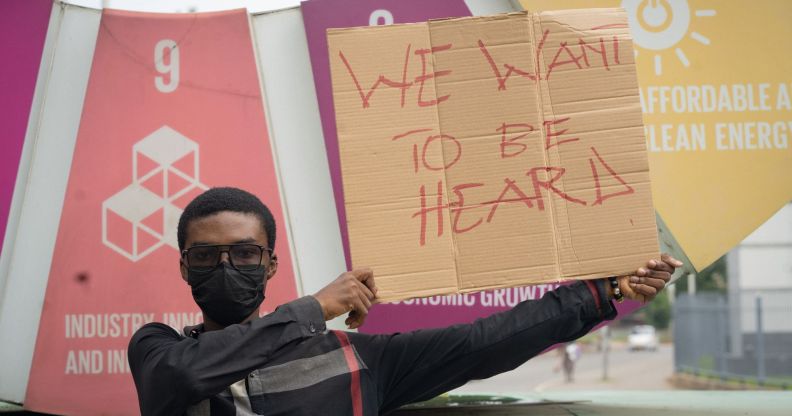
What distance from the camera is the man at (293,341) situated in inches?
74.8

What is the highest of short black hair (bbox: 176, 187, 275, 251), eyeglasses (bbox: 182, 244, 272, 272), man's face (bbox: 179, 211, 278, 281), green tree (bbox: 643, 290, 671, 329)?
short black hair (bbox: 176, 187, 275, 251)

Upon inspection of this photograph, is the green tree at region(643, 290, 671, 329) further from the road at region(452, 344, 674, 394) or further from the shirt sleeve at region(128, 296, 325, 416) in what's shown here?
the shirt sleeve at region(128, 296, 325, 416)

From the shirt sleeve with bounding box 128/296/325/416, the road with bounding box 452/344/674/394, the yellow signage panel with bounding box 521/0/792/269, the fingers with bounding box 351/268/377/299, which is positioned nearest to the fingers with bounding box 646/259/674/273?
the fingers with bounding box 351/268/377/299

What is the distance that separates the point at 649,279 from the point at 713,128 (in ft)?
4.05

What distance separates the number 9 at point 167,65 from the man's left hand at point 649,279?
Answer: 1820mm

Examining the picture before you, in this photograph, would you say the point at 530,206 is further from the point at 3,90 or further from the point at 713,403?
the point at 3,90

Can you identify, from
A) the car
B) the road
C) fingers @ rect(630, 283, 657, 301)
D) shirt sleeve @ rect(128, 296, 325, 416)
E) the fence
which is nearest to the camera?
shirt sleeve @ rect(128, 296, 325, 416)

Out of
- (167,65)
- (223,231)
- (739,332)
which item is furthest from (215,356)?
(739,332)

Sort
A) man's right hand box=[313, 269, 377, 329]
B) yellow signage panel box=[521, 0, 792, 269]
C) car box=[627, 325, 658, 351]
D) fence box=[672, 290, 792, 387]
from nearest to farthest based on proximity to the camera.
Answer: man's right hand box=[313, 269, 377, 329] < yellow signage panel box=[521, 0, 792, 269] < fence box=[672, 290, 792, 387] < car box=[627, 325, 658, 351]

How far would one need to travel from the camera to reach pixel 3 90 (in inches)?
124

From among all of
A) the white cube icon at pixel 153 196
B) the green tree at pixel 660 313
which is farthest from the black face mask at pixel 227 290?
the green tree at pixel 660 313

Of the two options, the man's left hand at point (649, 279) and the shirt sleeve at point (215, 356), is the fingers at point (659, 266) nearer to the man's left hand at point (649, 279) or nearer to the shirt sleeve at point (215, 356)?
the man's left hand at point (649, 279)

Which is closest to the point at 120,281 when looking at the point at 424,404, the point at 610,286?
the point at 424,404

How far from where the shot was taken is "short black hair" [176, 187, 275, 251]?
2088 mm
